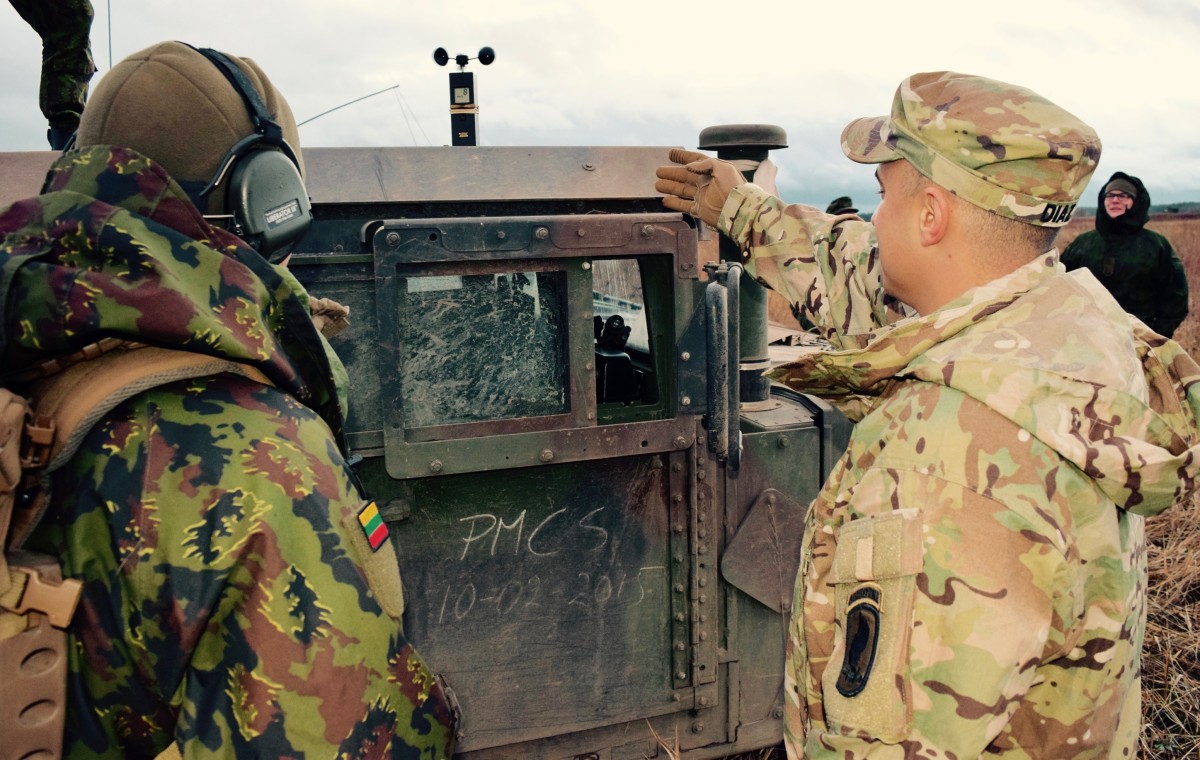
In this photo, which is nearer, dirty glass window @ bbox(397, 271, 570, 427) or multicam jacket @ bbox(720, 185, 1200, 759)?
multicam jacket @ bbox(720, 185, 1200, 759)

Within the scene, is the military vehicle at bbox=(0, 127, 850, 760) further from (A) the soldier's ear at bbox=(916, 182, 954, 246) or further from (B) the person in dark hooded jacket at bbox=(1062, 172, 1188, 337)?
(B) the person in dark hooded jacket at bbox=(1062, 172, 1188, 337)

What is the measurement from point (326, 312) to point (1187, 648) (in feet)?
13.1

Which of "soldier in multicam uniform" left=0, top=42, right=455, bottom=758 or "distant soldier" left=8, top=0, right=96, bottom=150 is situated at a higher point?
"distant soldier" left=8, top=0, right=96, bottom=150

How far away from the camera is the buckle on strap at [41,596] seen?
1023 mm

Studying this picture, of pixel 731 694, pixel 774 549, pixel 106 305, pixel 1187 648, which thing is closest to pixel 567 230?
pixel 774 549

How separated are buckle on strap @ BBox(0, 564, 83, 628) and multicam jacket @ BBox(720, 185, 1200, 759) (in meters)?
0.92

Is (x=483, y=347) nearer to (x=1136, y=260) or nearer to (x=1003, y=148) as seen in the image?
(x=1003, y=148)

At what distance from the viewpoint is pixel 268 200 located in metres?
1.39

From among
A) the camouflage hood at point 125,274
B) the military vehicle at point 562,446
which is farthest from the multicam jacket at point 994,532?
the military vehicle at point 562,446

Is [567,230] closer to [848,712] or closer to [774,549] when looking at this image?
[774,549]

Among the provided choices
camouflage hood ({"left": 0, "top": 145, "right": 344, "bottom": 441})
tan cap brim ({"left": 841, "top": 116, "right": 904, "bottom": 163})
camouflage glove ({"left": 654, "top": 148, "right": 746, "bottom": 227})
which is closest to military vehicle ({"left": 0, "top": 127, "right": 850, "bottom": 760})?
camouflage glove ({"left": 654, "top": 148, "right": 746, "bottom": 227})

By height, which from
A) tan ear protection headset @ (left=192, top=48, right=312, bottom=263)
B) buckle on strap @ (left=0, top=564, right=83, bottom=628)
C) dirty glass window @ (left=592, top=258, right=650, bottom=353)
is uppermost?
tan ear protection headset @ (left=192, top=48, right=312, bottom=263)

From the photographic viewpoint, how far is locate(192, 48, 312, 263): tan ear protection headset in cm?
136

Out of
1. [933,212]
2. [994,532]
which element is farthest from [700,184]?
[994,532]
